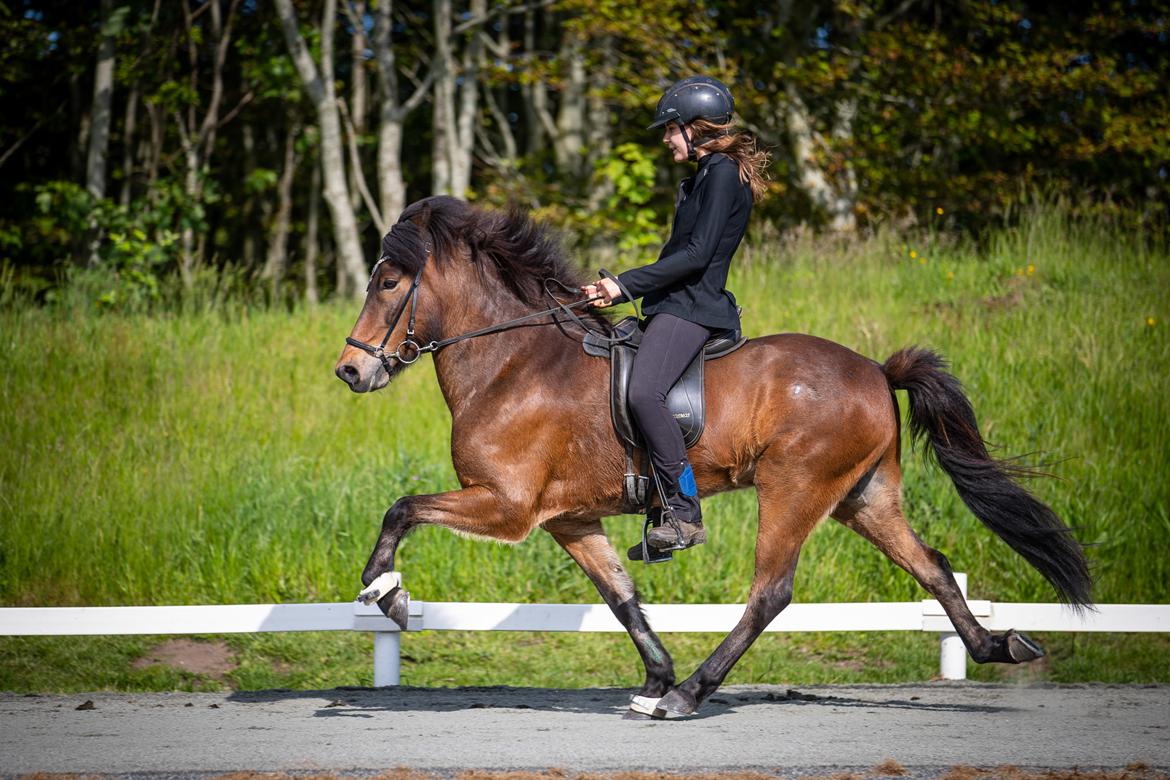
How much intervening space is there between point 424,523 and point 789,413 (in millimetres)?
1938

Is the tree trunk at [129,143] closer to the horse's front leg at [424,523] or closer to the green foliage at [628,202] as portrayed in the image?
the green foliage at [628,202]

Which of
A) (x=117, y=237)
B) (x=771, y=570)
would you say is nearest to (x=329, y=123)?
(x=117, y=237)

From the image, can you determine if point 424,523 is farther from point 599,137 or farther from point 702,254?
point 599,137

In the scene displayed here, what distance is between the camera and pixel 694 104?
6.21 meters

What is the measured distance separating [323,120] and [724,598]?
10887 millimetres

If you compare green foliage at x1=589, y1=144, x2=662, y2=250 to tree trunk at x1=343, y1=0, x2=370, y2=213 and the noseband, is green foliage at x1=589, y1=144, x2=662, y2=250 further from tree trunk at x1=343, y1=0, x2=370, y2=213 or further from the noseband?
the noseband

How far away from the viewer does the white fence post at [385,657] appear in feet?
25.4

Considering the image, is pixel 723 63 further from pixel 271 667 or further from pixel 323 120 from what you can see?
pixel 271 667

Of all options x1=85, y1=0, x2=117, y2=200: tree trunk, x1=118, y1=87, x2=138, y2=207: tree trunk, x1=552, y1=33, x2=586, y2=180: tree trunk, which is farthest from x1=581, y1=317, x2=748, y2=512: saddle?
x1=118, y1=87, x2=138, y2=207: tree trunk

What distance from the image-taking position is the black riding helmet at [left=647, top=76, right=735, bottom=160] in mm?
6211

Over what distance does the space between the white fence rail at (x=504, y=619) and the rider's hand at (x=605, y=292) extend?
7.24 feet

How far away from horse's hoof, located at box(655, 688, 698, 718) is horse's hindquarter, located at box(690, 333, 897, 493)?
3.66 ft

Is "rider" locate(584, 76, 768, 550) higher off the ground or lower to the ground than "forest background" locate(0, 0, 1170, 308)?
lower

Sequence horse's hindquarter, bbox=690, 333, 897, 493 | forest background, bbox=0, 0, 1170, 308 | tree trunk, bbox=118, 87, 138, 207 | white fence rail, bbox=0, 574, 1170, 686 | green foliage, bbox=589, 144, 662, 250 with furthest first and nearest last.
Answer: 1. tree trunk, bbox=118, 87, 138, 207
2. forest background, bbox=0, 0, 1170, 308
3. green foliage, bbox=589, 144, 662, 250
4. white fence rail, bbox=0, 574, 1170, 686
5. horse's hindquarter, bbox=690, 333, 897, 493
